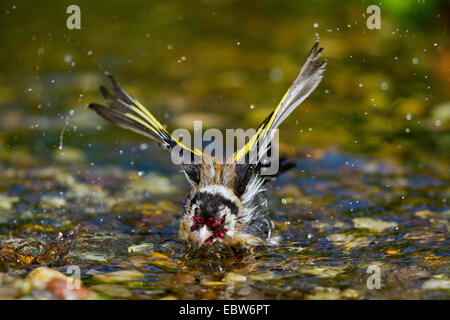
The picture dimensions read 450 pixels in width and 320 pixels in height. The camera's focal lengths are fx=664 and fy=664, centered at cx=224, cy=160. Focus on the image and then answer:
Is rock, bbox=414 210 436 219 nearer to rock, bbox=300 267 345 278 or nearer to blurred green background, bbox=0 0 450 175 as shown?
blurred green background, bbox=0 0 450 175

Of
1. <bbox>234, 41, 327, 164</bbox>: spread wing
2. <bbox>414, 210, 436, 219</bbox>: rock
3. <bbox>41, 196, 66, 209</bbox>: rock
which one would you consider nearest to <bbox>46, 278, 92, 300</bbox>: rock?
<bbox>41, 196, 66, 209</bbox>: rock

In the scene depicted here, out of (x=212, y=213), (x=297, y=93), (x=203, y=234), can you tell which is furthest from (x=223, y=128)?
(x=203, y=234)

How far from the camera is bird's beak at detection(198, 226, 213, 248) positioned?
500 cm

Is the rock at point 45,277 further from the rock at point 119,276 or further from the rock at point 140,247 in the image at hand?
the rock at point 140,247

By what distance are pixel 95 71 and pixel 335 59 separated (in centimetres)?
337

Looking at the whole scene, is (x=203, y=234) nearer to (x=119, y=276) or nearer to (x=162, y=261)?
(x=162, y=261)

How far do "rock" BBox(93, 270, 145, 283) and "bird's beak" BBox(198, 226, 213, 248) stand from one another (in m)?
0.52

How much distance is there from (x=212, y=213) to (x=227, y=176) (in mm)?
526

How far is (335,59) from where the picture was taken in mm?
9344

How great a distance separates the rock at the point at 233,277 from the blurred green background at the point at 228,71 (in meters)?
2.87

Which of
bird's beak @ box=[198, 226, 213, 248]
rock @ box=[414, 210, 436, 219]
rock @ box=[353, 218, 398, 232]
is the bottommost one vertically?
bird's beak @ box=[198, 226, 213, 248]
